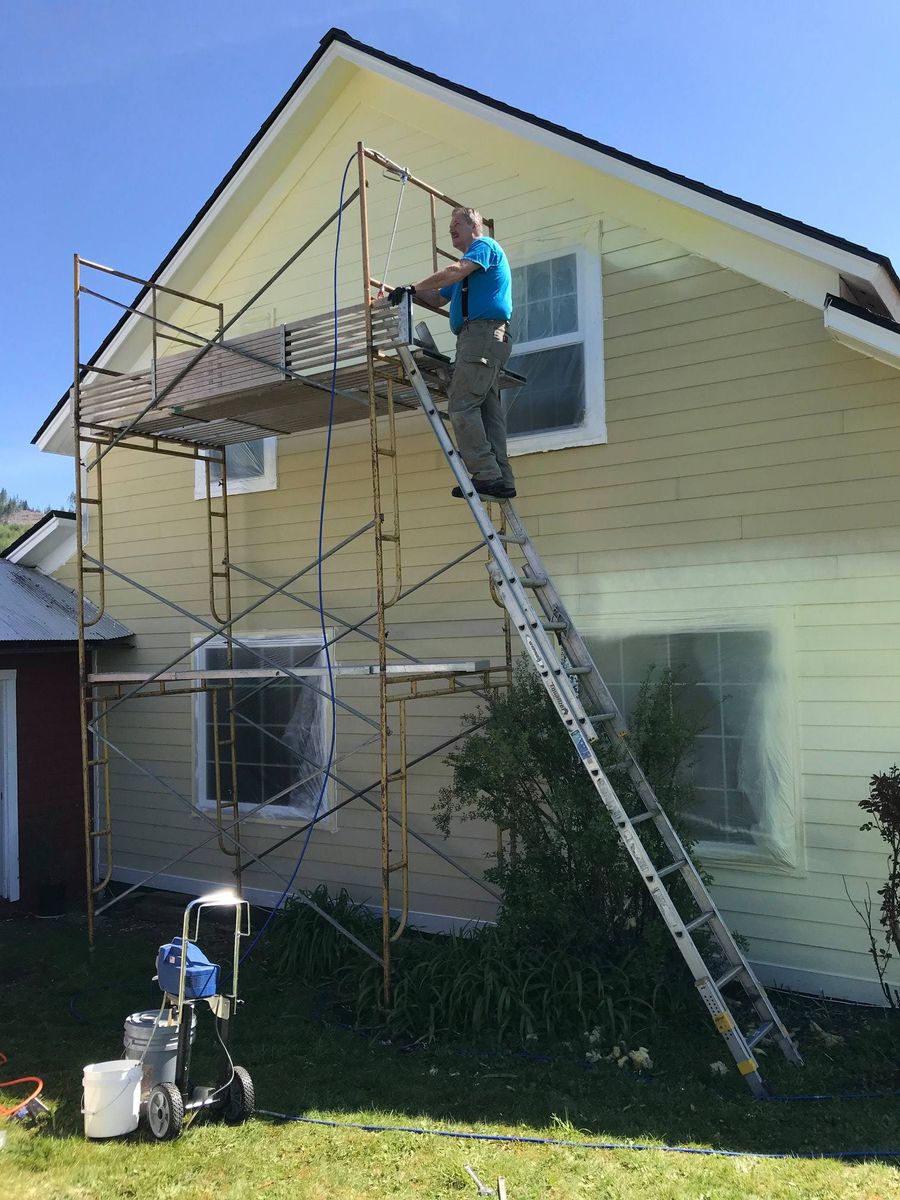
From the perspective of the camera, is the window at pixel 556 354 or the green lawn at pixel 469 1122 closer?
the green lawn at pixel 469 1122

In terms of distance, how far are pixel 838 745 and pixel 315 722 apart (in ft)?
13.9

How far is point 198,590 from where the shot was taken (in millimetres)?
→ 8539

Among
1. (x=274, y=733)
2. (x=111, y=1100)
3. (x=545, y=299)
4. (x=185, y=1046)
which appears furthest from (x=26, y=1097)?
(x=545, y=299)

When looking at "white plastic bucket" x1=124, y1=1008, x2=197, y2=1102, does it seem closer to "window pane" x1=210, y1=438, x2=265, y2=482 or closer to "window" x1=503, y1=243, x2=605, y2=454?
"window" x1=503, y1=243, x2=605, y2=454

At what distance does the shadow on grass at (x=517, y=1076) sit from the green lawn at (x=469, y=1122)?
0.04 ft

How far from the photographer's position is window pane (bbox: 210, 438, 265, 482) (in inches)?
326

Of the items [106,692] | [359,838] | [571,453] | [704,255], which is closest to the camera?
[704,255]

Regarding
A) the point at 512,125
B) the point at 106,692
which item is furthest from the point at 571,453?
the point at 106,692

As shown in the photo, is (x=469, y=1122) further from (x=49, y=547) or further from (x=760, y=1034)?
(x=49, y=547)

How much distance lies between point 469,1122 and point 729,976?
1484mm

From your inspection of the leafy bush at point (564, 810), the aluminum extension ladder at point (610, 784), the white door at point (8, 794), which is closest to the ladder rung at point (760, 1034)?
the aluminum extension ladder at point (610, 784)

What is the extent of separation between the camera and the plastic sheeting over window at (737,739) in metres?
5.73

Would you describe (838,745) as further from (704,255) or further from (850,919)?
(704,255)

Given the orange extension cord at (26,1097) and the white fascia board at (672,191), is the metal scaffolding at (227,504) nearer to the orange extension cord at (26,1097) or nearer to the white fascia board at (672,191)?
the white fascia board at (672,191)
